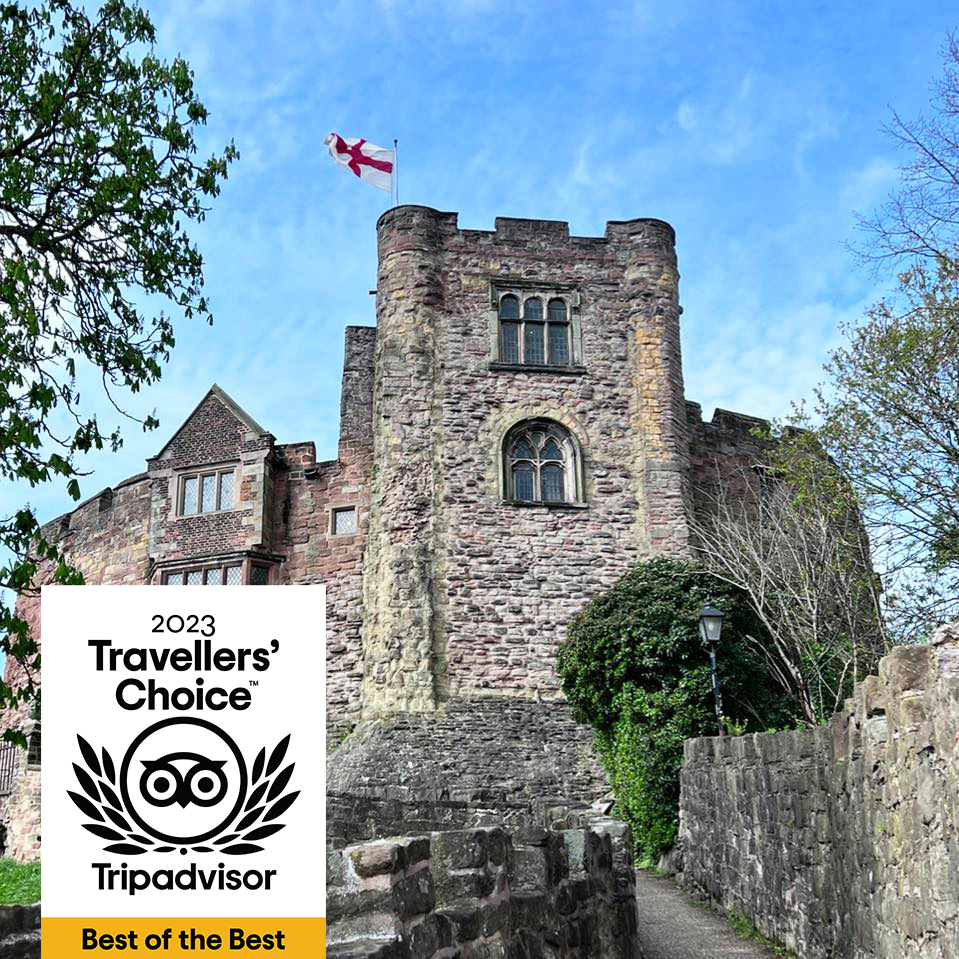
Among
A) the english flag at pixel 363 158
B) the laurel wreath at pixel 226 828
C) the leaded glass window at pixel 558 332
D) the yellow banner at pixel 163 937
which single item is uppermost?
the english flag at pixel 363 158

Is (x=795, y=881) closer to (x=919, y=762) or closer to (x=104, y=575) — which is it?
(x=919, y=762)

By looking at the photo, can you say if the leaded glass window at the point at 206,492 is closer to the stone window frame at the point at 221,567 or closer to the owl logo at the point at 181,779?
the stone window frame at the point at 221,567

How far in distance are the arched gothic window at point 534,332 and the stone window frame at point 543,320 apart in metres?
0.03

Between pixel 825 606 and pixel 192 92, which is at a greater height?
pixel 192 92

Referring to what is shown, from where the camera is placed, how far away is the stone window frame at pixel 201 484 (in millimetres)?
25406

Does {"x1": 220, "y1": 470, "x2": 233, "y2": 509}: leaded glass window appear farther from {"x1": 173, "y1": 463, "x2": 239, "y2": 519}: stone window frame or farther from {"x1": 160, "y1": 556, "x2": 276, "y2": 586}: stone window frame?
{"x1": 160, "y1": 556, "x2": 276, "y2": 586}: stone window frame

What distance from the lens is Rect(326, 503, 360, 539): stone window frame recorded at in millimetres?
24734

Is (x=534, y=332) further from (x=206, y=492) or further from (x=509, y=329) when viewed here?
(x=206, y=492)

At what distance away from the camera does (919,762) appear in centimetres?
625

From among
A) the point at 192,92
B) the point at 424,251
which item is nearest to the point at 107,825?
the point at 192,92

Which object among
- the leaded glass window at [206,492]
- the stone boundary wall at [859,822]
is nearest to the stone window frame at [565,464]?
the leaded glass window at [206,492]

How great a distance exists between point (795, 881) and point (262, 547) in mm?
16930

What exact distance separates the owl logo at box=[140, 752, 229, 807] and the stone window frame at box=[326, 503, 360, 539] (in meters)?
21.5

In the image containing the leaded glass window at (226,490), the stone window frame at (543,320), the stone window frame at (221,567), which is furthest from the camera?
the leaded glass window at (226,490)
